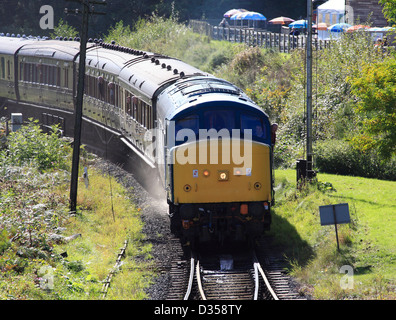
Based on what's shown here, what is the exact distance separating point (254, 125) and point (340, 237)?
124 inches

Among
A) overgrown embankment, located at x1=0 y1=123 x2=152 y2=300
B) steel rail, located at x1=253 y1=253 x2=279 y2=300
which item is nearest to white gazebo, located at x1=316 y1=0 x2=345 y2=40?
overgrown embankment, located at x1=0 y1=123 x2=152 y2=300

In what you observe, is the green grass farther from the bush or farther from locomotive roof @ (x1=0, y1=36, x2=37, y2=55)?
locomotive roof @ (x1=0, y1=36, x2=37, y2=55)

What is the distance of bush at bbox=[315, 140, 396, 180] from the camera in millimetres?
22625

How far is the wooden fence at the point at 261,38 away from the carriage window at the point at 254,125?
745 inches

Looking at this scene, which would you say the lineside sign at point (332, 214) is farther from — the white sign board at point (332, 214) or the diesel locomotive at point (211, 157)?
the diesel locomotive at point (211, 157)

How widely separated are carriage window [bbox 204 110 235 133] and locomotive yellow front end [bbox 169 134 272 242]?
0.32 metres

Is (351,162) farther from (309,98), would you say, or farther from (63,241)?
(63,241)

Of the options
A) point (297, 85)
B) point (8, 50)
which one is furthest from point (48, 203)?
point (8, 50)

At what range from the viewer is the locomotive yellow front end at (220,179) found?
14.0m

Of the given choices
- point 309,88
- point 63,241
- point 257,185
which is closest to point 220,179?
point 257,185

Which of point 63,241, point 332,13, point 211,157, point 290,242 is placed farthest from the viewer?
point 332,13

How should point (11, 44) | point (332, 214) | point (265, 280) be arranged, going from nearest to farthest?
point (265, 280) < point (332, 214) < point (11, 44)

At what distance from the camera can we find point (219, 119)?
558 inches
